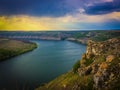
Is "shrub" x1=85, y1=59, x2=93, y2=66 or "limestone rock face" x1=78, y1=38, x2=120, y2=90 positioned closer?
"limestone rock face" x1=78, y1=38, x2=120, y2=90

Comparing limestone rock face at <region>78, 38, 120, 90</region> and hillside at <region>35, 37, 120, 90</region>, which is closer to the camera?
limestone rock face at <region>78, 38, 120, 90</region>

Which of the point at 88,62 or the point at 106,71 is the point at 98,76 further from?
the point at 88,62

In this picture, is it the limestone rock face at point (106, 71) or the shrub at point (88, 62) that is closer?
the limestone rock face at point (106, 71)

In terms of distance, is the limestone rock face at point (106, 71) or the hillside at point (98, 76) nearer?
the limestone rock face at point (106, 71)

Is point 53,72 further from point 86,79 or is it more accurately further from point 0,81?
point 86,79

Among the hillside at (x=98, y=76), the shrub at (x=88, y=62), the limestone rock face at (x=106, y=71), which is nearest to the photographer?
the limestone rock face at (x=106, y=71)

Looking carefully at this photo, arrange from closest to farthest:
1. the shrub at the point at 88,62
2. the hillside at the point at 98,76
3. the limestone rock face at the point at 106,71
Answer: the limestone rock face at the point at 106,71 < the hillside at the point at 98,76 < the shrub at the point at 88,62

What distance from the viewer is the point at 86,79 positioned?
34.1 metres

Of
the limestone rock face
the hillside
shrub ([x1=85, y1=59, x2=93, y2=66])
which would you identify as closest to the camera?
the limestone rock face

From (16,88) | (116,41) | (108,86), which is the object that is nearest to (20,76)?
(16,88)

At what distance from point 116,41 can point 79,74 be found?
11972 mm

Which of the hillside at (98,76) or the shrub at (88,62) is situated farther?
the shrub at (88,62)

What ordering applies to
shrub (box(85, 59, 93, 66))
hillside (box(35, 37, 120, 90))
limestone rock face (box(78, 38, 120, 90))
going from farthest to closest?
shrub (box(85, 59, 93, 66)) < hillside (box(35, 37, 120, 90)) < limestone rock face (box(78, 38, 120, 90))

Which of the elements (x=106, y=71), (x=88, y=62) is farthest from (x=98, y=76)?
(x=88, y=62)
